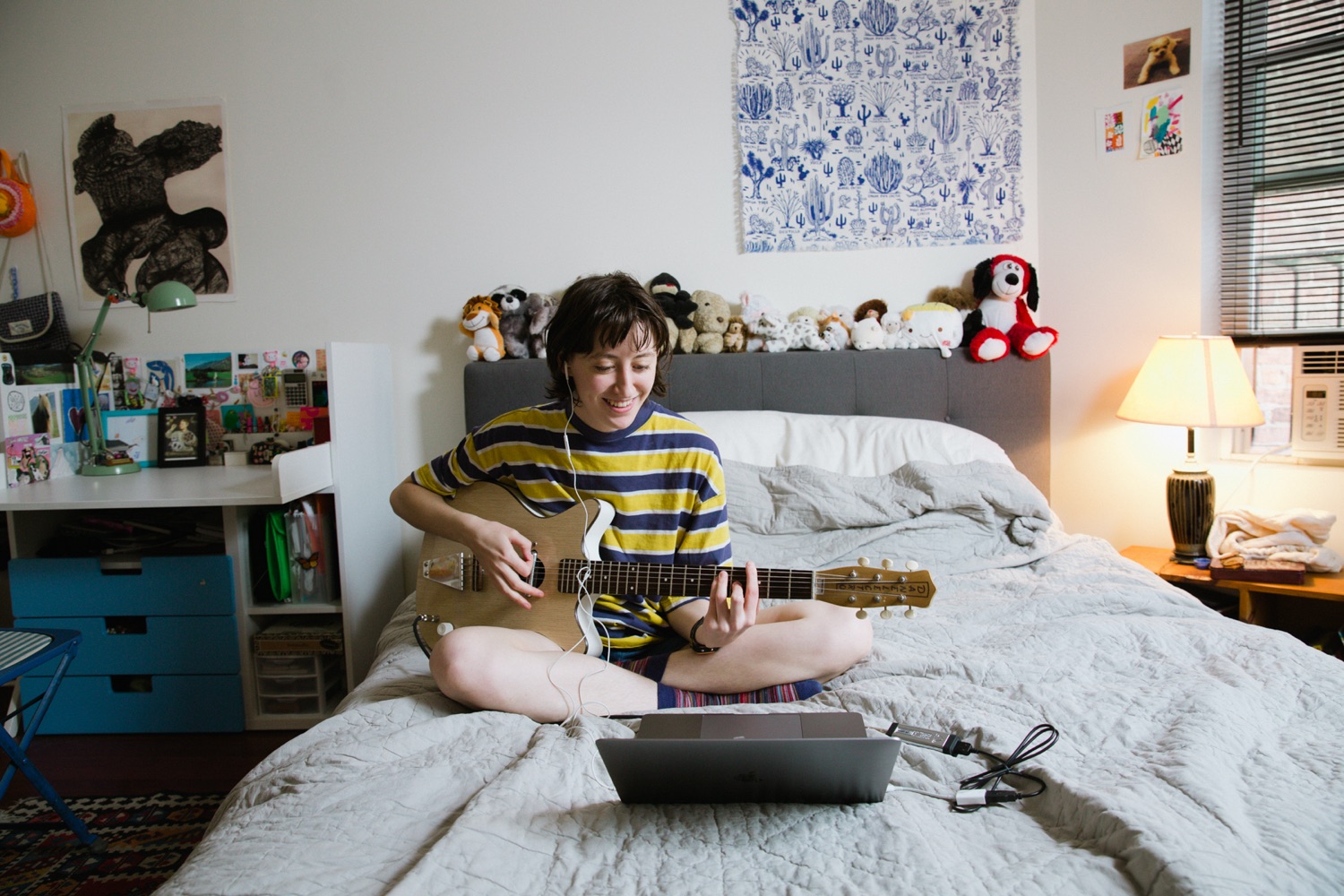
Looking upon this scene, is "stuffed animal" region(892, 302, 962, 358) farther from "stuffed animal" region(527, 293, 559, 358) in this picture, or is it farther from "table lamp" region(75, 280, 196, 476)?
"table lamp" region(75, 280, 196, 476)

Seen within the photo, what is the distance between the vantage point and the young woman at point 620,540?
129cm

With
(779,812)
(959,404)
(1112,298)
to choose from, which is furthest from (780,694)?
(1112,298)

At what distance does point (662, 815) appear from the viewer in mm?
951

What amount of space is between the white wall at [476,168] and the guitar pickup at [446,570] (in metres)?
1.20

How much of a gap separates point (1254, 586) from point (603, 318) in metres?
1.79

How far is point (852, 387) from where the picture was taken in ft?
8.44

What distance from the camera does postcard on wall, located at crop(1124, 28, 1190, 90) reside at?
2.45 m

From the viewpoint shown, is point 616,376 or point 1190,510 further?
point 1190,510

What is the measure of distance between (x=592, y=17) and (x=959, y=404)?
1574 mm

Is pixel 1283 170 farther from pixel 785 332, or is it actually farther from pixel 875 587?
pixel 875 587

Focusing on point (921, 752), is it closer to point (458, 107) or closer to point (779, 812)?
point (779, 812)

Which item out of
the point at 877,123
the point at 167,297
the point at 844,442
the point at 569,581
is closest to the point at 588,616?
the point at 569,581

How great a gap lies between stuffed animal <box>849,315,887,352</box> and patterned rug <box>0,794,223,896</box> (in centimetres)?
198

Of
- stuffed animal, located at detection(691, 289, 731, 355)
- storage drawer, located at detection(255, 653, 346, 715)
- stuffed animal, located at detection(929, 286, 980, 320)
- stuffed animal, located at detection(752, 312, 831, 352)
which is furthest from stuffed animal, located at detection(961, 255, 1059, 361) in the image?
storage drawer, located at detection(255, 653, 346, 715)
